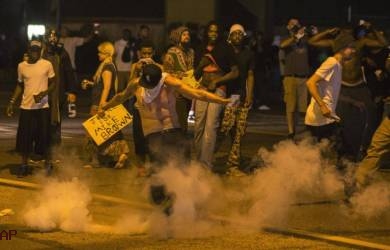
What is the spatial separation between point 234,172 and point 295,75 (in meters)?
3.78

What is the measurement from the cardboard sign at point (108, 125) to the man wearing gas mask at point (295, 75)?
12.0ft

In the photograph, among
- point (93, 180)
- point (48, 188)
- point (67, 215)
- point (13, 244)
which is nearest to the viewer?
point (13, 244)

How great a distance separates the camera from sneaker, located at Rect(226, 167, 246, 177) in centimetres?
1280

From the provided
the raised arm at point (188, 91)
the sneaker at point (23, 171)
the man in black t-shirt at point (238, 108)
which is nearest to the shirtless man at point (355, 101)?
the man in black t-shirt at point (238, 108)

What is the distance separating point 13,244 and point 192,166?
1.77 m

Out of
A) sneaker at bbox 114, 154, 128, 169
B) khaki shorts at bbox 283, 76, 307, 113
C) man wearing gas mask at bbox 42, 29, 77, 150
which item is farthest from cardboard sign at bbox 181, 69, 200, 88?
khaki shorts at bbox 283, 76, 307, 113

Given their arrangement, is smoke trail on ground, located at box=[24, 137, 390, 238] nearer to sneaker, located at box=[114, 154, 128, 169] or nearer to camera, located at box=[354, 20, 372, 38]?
sneaker, located at box=[114, 154, 128, 169]

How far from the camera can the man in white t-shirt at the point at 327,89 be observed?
10.8 metres

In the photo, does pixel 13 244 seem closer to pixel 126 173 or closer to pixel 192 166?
pixel 192 166

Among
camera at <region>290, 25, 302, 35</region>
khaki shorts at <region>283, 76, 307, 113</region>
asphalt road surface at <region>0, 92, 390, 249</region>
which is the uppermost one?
camera at <region>290, 25, 302, 35</region>

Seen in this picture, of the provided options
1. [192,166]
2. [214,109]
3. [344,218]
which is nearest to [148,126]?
[192,166]

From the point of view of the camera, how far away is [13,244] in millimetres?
8633

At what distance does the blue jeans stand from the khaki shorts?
3.59 m

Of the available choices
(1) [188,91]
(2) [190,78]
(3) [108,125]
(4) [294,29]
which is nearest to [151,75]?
(1) [188,91]
